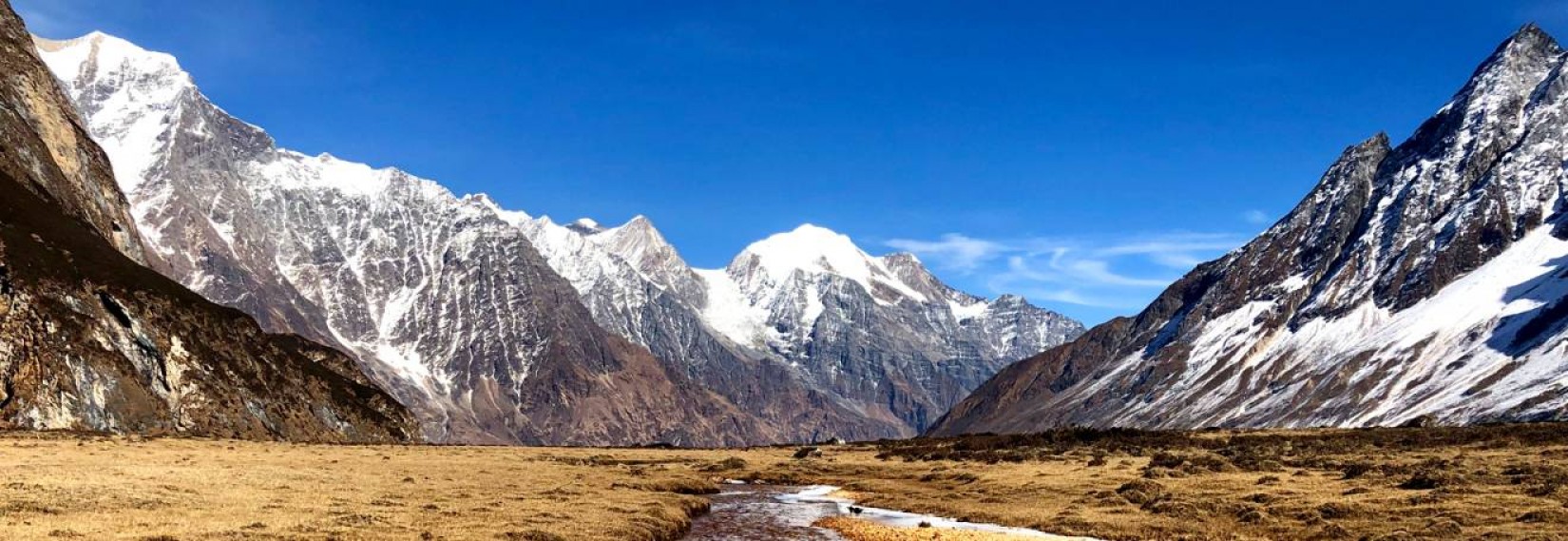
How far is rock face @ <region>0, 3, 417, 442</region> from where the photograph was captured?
12556cm

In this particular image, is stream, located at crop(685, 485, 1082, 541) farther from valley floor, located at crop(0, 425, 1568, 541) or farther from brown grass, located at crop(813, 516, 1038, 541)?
valley floor, located at crop(0, 425, 1568, 541)

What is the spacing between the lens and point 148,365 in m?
145

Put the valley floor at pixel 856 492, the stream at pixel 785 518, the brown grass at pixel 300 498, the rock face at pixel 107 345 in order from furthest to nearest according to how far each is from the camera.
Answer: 1. the rock face at pixel 107 345
2. the stream at pixel 785 518
3. the valley floor at pixel 856 492
4. the brown grass at pixel 300 498

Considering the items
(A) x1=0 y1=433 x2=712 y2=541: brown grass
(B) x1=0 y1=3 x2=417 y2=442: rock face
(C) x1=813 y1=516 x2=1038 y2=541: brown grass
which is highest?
(B) x1=0 y1=3 x2=417 y2=442: rock face

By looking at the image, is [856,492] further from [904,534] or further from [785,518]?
[904,534]

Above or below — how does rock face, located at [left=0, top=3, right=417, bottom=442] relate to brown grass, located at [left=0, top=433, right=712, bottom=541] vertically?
above

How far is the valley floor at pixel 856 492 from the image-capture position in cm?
4409

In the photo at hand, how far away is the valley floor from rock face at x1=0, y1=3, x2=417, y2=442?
28.5 meters

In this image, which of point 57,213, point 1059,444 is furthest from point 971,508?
point 57,213

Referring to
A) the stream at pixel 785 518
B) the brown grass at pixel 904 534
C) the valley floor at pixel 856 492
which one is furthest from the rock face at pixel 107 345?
the brown grass at pixel 904 534

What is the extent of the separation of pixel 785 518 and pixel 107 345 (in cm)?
11207

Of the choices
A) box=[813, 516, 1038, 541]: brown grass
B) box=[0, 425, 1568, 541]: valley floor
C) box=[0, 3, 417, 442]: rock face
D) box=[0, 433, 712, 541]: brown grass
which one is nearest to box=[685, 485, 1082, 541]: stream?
box=[813, 516, 1038, 541]: brown grass

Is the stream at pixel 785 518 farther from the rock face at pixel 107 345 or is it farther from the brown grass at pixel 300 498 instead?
the rock face at pixel 107 345

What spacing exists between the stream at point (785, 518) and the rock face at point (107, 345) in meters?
83.7
